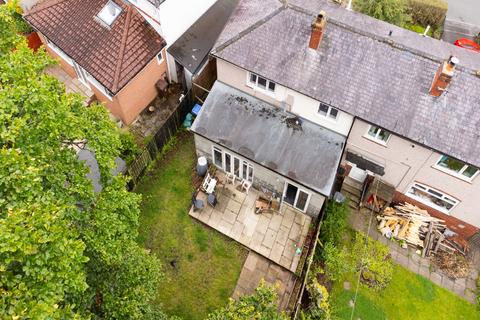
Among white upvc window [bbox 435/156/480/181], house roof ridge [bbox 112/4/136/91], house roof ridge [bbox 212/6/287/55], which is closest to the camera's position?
white upvc window [bbox 435/156/480/181]

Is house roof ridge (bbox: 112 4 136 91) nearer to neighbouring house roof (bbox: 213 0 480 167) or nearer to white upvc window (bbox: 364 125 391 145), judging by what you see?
neighbouring house roof (bbox: 213 0 480 167)

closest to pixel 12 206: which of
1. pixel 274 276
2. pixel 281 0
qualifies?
pixel 274 276

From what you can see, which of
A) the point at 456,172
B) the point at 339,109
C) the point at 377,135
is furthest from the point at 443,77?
the point at 456,172

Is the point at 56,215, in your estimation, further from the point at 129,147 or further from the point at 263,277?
the point at 263,277

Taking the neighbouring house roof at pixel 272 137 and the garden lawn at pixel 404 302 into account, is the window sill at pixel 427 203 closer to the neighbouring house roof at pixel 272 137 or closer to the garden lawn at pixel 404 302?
the garden lawn at pixel 404 302

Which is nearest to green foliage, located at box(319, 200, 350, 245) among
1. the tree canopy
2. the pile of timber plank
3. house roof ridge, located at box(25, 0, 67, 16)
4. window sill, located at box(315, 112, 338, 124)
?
the pile of timber plank

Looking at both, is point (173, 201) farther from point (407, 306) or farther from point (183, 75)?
point (407, 306)
